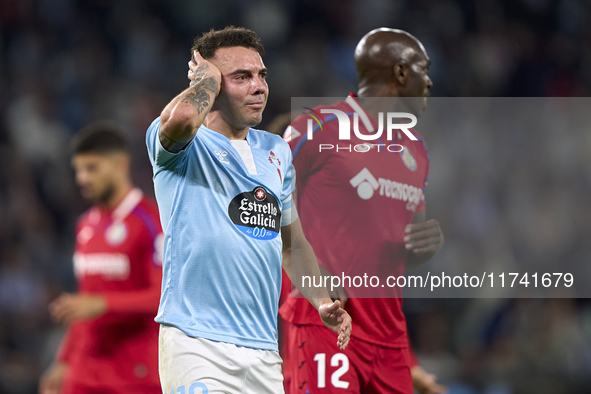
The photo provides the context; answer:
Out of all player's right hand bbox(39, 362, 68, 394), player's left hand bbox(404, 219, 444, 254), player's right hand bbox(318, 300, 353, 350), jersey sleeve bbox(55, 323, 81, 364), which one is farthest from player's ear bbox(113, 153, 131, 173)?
player's right hand bbox(318, 300, 353, 350)

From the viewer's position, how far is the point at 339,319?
3291 millimetres

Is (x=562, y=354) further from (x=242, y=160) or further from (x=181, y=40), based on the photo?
(x=181, y=40)

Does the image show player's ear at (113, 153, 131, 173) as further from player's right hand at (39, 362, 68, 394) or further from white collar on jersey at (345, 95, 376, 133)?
white collar on jersey at (345, 95, 376, 133)

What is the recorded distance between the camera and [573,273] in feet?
29.0

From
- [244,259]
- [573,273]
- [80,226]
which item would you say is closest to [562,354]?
[573,273]

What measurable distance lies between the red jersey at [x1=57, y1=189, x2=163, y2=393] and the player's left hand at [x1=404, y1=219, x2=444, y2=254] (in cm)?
225

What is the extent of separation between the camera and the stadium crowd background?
8.20m

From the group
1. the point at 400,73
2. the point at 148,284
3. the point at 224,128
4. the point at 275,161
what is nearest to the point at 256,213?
the point at 275,161

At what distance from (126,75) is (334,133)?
7955 mm

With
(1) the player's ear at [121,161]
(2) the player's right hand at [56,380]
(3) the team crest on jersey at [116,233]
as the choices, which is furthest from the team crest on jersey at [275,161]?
(2) the player's right hand at [56,380]

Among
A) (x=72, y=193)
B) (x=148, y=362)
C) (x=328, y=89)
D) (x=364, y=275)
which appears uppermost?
(x=328, y=89)

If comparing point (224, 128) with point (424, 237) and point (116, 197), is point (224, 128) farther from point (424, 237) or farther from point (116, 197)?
point (116, 197)

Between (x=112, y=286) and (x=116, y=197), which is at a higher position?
(x=116, y=197)

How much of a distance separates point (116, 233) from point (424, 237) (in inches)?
112
